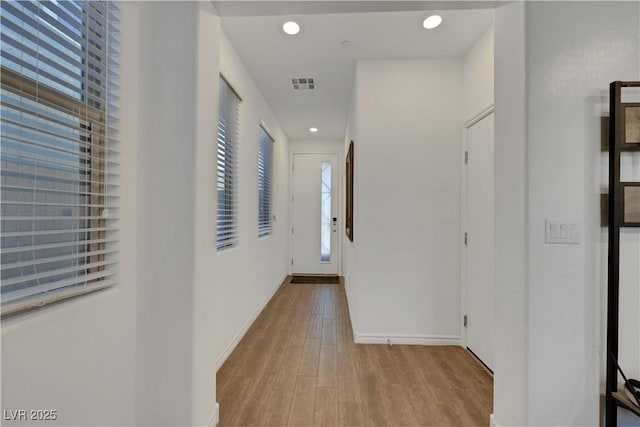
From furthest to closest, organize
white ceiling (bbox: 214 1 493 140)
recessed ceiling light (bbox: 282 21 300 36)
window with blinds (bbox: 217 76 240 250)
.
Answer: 1. window with blinds (bbox: 217 76 240 250)
2. recessed ceiling light (bbox: 282 21 300 36)
3. white ceiling (bbox: 214 1 493 140)

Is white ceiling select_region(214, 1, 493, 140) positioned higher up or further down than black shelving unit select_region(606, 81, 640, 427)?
higher up

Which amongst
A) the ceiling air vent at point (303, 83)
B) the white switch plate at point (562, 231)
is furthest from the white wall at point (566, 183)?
the ceiling air vent at point (303, 83)

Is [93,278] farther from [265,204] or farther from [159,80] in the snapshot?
[265,204]

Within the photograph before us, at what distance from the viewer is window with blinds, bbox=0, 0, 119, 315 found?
85 centimetres

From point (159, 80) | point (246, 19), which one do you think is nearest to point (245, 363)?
point (159, 80)

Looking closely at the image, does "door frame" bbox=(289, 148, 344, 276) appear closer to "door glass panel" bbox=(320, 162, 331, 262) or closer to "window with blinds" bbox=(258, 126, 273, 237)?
"door glass panel" bbox=(320, 162, 331, 262)

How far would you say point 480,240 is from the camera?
7.77 feet

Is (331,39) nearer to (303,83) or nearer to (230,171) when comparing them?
(303,83)

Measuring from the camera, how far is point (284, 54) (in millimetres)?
2600

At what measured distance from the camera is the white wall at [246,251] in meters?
2.35

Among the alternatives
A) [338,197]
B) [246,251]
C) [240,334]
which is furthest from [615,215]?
[338,197]

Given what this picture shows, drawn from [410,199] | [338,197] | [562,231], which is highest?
[338,197]

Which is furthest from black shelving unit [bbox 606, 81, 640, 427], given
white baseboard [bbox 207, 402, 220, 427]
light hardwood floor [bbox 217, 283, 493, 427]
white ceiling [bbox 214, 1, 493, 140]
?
white baseboard [bbox 207, 402, 220, 427]

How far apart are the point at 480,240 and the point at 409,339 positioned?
1.12 meters
